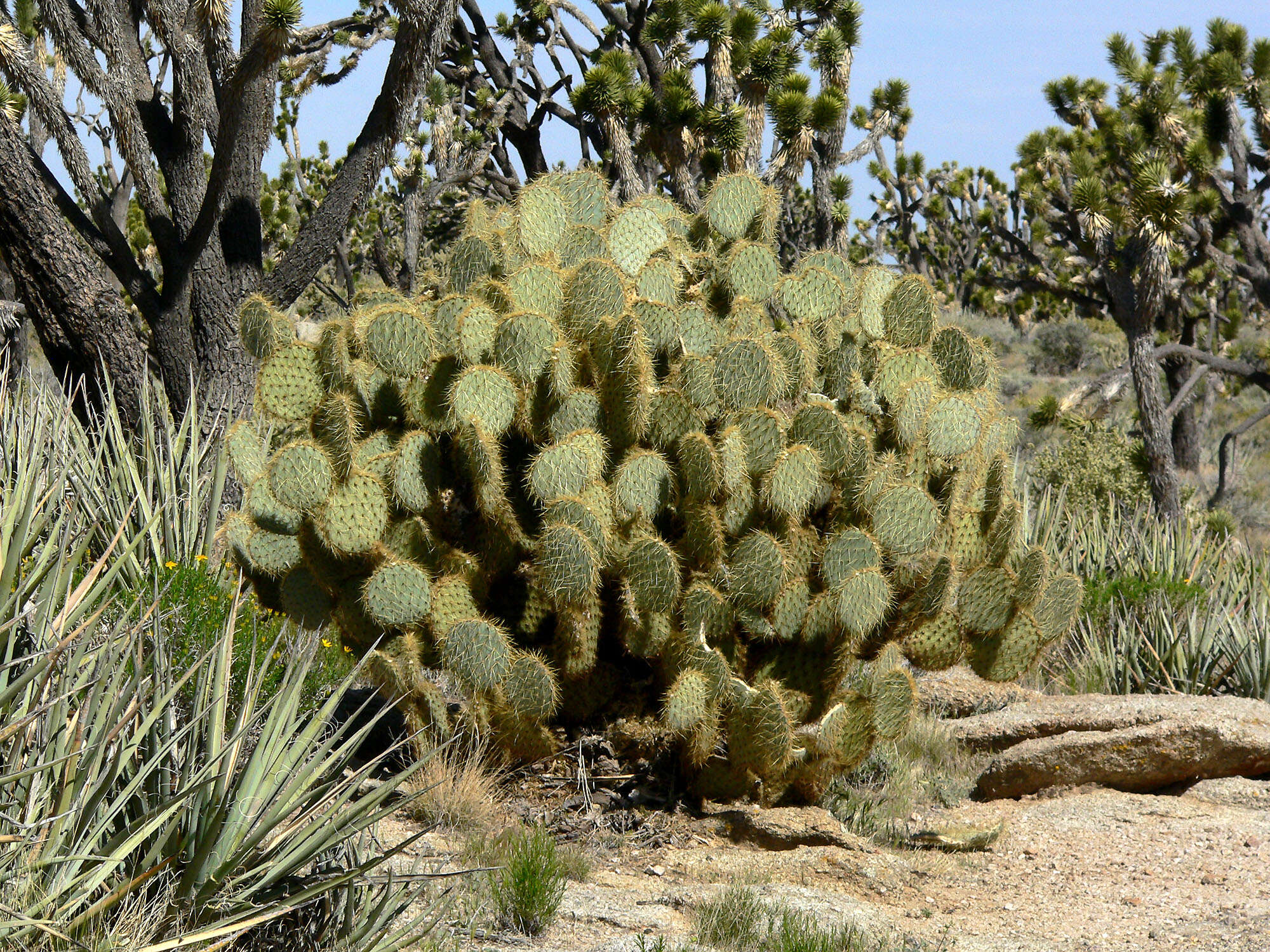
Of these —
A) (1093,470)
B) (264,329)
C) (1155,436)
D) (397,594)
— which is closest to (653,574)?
(397,594)

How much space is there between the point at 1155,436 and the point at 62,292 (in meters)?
10.3

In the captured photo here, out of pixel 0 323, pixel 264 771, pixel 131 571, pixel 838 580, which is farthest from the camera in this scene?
pixel 0 323

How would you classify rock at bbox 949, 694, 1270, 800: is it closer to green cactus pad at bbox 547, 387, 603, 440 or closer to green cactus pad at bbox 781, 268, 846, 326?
green cactus pad at bbox 781, 268, 846, 326

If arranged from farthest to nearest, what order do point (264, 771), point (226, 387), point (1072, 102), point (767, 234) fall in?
point (1072, 102) → point (226, 387) → point (767, 234) → point (264, 771)

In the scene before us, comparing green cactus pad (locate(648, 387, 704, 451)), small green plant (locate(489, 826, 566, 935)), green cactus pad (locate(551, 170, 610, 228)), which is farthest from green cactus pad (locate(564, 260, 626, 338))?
small green plant (locate(489, 826, 566, 935))

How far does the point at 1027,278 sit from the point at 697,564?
1815 centimetres

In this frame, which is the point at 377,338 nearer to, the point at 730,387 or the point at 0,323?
the point at 730,387

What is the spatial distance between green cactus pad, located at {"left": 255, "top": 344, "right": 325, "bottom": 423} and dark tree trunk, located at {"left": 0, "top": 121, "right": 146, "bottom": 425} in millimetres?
1983

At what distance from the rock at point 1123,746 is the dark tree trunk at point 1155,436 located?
6.15 m

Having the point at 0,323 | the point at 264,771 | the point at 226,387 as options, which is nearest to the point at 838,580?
the point at 264,771

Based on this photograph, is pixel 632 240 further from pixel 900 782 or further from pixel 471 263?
pixel 900 782

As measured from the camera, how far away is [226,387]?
7.77 metres

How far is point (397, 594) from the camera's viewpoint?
4.83 metres

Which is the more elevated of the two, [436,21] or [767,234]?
[436,21]
